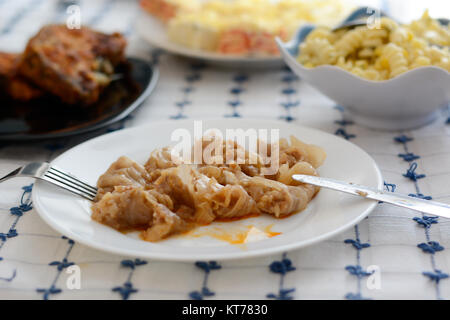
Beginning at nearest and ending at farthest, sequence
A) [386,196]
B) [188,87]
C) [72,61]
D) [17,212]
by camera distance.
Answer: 1. [386,196]
2. [17,212]
3. [72,61]
4. [188,87]

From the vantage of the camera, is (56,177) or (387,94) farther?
(387,94)

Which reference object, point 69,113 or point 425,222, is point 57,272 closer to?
point 69,113

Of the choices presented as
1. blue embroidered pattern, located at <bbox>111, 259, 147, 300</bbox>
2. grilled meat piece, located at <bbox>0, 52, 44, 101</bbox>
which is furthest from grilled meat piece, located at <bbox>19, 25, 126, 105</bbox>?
blue embroidered pattern, located at <bbox>111, 259, 147, 300</bbox>

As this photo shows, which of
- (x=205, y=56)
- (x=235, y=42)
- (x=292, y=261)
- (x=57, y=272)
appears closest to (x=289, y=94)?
(x=235, y=42)

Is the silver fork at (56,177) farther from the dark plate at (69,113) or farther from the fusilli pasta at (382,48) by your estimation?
the fusilli pasta at (382,48)
